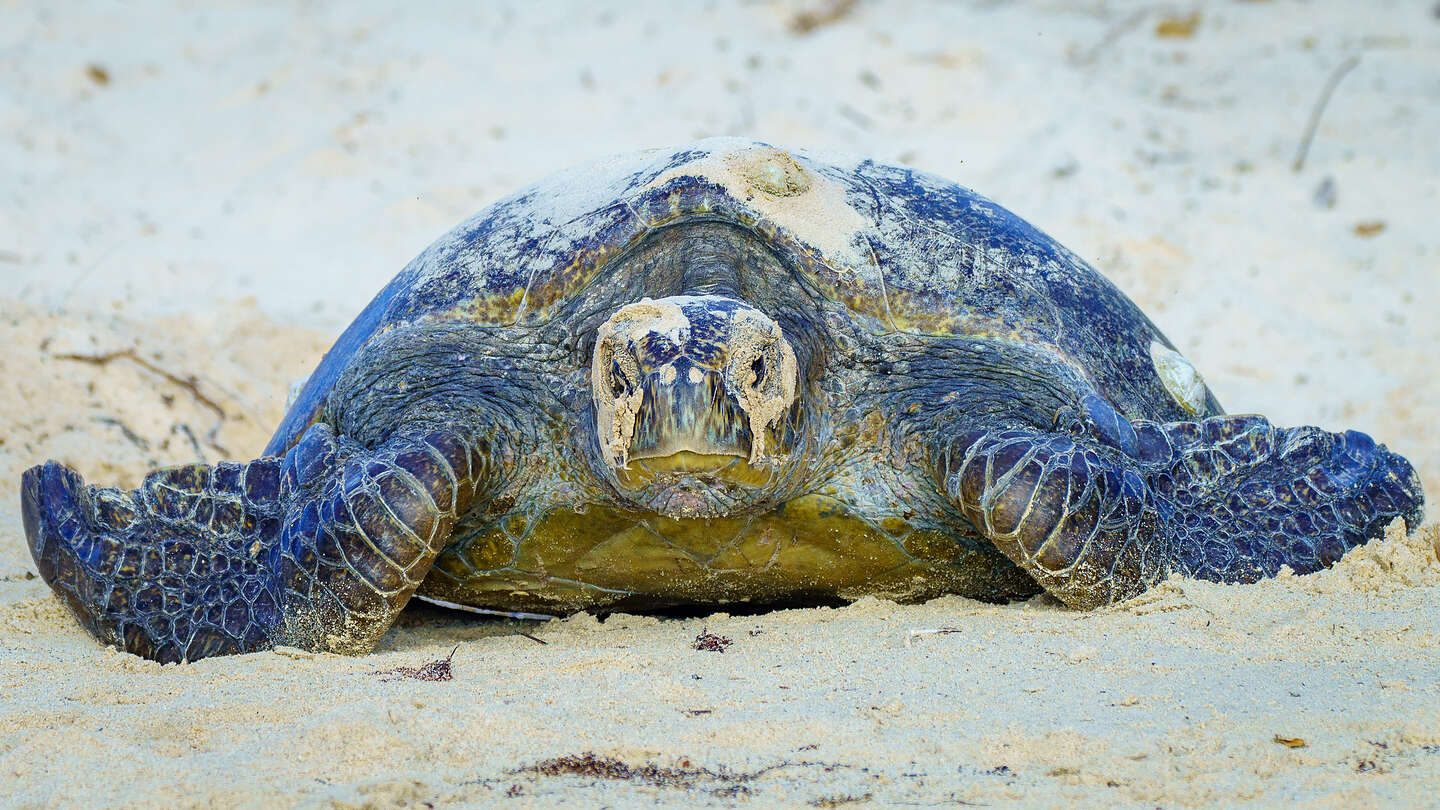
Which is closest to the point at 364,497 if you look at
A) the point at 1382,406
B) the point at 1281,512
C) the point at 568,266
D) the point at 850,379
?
the point at 568,266

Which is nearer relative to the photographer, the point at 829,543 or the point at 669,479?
the point at 669,479

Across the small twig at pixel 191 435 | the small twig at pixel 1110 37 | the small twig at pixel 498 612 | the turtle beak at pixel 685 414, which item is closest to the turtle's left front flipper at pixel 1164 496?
the turtle beak at pixel 685 414

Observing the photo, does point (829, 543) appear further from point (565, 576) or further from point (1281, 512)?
point (1281, 512)

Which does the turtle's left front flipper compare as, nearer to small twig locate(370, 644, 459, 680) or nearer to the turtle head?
the turtle head

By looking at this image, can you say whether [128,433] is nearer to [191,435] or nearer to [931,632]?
[191,435]

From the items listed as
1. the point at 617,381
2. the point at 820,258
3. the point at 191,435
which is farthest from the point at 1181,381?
the point at 191,435

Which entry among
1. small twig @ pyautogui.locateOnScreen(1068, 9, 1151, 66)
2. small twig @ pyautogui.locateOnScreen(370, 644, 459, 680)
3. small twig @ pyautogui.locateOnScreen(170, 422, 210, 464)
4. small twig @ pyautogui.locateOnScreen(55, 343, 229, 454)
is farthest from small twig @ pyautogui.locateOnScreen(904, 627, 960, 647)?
small twig @ pyautogui.locateOnScreen(1068, 9, 1151, 66)

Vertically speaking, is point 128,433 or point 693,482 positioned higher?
point 693,482
